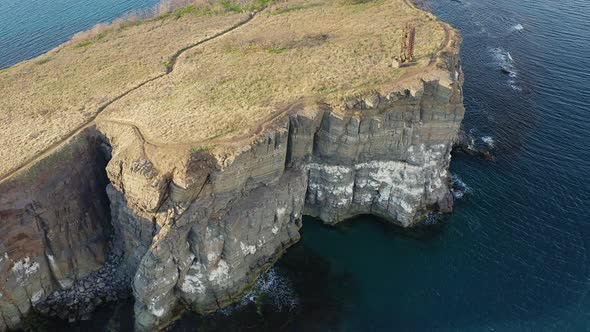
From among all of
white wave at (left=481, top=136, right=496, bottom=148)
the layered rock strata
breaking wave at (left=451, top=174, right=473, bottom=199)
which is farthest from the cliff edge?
white wave at (left=481, top=136, right=496, bottom=148)

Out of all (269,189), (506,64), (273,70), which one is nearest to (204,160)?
(269,189)

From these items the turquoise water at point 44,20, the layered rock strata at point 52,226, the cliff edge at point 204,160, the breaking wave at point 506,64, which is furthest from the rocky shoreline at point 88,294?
the breaking wave at point 506,64

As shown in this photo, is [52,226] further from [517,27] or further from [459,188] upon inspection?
[517,27]

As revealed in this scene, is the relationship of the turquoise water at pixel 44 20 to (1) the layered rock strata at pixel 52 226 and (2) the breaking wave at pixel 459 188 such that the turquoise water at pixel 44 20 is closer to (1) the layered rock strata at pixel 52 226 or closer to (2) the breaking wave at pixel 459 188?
(1) the layered rock strata at pixel 52 226

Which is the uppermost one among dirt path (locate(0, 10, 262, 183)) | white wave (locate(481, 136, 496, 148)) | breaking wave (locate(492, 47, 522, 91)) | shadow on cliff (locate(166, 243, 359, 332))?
dirt path (locate(0, 10, 262, 183))

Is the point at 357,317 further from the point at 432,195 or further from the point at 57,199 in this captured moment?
the point at 57,199

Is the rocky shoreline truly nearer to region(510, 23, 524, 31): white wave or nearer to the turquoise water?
the turquoise water

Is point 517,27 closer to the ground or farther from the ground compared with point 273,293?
farther from the ground
